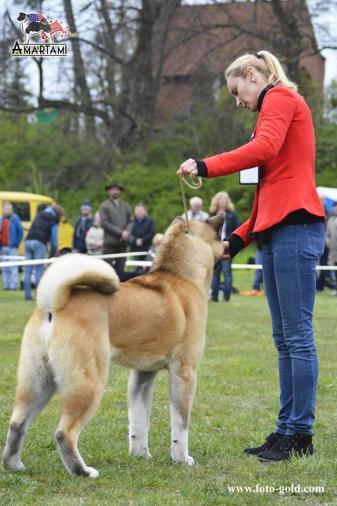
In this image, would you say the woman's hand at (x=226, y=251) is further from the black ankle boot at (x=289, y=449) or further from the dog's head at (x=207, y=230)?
the black ankle boot at (x=289, y=449)

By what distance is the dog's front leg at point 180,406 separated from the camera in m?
4.51

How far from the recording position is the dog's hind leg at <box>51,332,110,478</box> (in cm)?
399

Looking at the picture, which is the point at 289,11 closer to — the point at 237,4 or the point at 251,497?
the point at 237,4

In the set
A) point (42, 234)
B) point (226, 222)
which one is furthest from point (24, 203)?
point (226, 222)

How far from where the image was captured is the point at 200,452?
15.9 ft

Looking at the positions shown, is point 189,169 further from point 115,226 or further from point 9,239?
point 9,239

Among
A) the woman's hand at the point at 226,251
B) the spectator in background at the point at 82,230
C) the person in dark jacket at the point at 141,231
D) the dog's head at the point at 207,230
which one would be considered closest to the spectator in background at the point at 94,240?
the spectator in background at the point at 82,230

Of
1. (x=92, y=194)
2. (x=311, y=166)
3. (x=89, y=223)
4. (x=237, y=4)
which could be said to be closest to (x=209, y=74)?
(x=237, y=4)

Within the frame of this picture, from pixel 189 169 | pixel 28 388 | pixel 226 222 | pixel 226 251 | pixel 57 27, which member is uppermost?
pixel 57 27

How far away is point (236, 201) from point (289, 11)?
6.32 metres

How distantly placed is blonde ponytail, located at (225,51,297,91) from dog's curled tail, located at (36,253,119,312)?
1350mm

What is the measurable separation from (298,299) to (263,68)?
50.6 inches

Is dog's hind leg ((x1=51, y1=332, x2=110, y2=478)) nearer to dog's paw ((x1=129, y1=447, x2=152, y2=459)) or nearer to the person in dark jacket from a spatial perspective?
dog's paw ((x1=129, y1=447, x2=152, y2=459))

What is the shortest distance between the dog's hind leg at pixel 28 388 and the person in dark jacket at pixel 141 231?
43.3 ft
